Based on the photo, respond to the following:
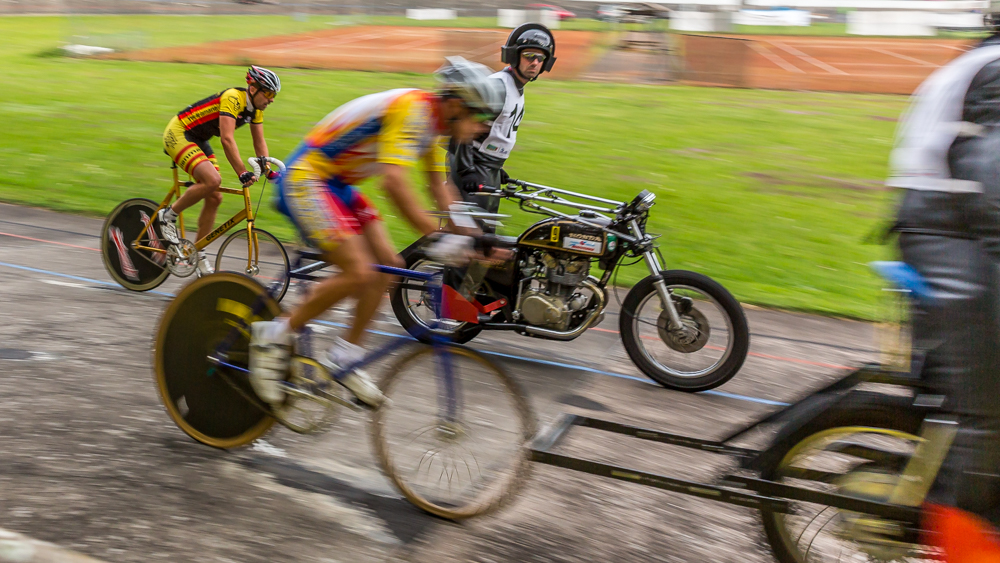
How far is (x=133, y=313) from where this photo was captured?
21.6 ft

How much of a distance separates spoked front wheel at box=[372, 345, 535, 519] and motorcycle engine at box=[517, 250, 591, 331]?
2077mm

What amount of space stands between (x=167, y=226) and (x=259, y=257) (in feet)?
2.63

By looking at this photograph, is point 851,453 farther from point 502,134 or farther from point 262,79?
point 262,79

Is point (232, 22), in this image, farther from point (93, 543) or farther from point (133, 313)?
point (93, 543)

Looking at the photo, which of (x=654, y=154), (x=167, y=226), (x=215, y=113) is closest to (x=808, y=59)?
(x=654, y=154)

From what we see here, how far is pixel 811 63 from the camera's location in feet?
70.3

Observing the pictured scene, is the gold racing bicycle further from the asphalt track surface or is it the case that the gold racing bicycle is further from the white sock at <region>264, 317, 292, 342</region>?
the white sock at <region>264, 317, 292, 342</region>

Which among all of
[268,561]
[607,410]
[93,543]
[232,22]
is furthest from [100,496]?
[232,22]

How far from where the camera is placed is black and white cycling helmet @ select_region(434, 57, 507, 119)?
3457 mm

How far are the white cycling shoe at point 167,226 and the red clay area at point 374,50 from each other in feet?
47.7

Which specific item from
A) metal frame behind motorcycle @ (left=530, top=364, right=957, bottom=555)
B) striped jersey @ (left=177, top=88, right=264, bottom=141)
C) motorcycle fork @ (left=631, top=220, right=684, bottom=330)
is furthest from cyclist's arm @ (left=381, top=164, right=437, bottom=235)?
striped jersey @ (left=177, top=88, right=264, bottom=141)

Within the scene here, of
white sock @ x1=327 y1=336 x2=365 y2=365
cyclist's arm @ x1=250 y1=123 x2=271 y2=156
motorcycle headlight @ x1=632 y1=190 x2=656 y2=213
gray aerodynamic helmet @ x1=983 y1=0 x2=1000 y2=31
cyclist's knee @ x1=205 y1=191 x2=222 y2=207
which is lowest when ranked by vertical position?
white sock @ x1=327 y1=336 x2=365 y2=365

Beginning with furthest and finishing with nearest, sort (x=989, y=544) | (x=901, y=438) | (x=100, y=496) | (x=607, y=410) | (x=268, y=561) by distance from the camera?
1. (x=607, y=410)
2. (x=100, y=496)
3. (x=268, y=561)
4. (x=901, y=438)
5. (x=989, y=544)

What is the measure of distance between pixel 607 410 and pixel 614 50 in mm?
18251
